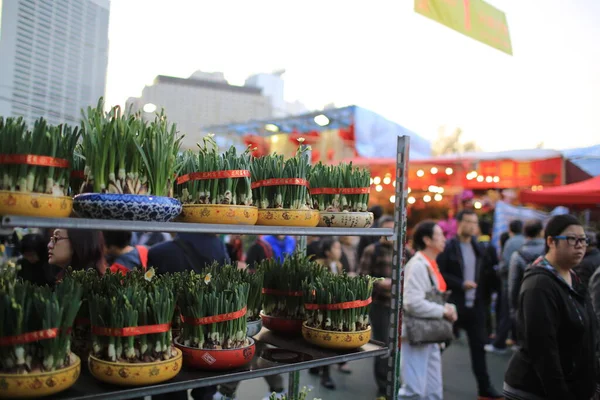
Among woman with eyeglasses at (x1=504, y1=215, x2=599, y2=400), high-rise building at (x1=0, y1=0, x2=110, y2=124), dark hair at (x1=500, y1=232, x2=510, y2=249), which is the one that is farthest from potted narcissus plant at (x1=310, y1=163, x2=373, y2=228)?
dark hair at (x1=500, y1=232, x2=510, y2=249)

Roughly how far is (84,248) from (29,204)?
1.45m

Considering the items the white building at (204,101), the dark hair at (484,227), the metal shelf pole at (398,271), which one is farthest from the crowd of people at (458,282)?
the white building at (204,101)

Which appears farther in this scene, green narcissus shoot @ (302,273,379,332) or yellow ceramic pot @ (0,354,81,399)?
green narcissus shoot @ (302,273,379,332)

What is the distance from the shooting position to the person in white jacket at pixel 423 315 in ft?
12.1

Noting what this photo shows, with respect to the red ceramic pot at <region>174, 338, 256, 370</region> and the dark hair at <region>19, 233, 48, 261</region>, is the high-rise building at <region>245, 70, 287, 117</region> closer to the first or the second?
the dark hair at <region>19, 233, 48, 261</region>

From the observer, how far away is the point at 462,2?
187 inches

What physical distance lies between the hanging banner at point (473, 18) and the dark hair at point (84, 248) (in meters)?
3.27

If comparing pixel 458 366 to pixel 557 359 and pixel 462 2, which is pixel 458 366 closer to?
pixel 557 359

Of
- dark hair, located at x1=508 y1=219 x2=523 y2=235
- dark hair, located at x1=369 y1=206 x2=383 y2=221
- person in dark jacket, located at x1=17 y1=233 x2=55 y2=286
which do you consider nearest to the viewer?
person in dark jacket, located at x1=17 y1=233 x2=55 y2=286

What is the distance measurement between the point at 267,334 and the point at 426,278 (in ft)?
6.24

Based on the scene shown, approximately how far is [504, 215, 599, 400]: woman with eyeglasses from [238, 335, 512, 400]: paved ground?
6.76ft

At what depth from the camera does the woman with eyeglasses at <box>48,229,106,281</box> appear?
8.45ft

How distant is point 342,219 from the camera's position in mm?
1977

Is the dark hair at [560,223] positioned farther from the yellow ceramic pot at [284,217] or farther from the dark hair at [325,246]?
the dark hair at [325,246]
